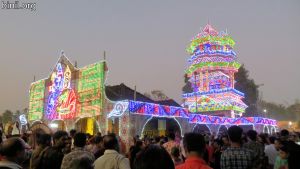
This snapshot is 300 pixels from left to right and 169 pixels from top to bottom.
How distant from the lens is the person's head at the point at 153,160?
2.16m

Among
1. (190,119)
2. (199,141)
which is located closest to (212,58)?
(190,119)

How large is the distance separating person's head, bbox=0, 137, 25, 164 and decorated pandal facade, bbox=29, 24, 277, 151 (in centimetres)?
782

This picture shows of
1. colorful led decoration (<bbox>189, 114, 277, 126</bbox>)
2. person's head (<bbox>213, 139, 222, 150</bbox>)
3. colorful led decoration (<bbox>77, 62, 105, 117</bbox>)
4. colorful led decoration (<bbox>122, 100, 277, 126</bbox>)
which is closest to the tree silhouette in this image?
colorful led decoration (<bbox>189, 114, 277, 126</bbox>)

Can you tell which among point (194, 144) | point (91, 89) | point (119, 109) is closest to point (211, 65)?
point (91, 89)

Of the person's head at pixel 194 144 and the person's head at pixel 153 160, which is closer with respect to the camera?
the person's head at pixel 153 160

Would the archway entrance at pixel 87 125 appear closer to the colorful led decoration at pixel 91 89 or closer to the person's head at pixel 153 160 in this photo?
the colorful led decoration at pixel 91 89

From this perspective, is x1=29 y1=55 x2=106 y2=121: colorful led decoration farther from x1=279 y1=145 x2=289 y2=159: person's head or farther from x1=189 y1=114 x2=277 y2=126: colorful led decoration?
x1=279 y1=145 x2=289 y2=159: person's head

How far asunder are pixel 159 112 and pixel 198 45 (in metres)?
28.5

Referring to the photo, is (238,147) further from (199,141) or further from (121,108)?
(121,108)

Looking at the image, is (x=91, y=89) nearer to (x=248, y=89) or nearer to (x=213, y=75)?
(x=213, y=75)

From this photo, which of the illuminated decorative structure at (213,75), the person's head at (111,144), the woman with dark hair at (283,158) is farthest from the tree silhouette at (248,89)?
the person's head at (111,144)

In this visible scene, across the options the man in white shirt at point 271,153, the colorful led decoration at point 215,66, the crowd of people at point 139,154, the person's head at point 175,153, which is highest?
the colorful led decoration at point 215,66

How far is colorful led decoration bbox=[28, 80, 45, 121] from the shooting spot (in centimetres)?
3016

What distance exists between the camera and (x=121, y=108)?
68.0 ft
